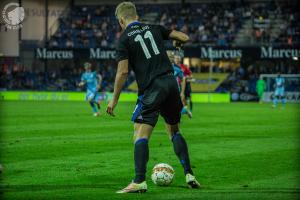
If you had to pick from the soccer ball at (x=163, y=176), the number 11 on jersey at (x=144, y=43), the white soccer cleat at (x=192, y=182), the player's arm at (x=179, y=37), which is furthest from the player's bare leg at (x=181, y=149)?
the player's arm at (x=179, y=37)

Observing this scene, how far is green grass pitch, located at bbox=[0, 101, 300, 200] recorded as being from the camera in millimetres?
8859

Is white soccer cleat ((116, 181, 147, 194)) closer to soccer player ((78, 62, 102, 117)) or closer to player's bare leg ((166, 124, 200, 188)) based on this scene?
player's bare leg ((166, 124, 200, 188))

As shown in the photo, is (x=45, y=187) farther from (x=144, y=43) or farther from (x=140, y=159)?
(x=144, y=43)

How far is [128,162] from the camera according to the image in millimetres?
12570

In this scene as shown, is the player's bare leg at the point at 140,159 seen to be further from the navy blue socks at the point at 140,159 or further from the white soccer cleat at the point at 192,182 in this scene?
the white soccer cleat at the point at 192,182

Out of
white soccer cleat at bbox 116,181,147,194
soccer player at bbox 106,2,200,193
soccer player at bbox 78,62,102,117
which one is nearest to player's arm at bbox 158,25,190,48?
soccer player at bbox 106,2,200,193

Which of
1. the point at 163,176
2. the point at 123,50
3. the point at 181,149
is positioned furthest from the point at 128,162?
the point at 123,50

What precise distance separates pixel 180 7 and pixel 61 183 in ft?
166

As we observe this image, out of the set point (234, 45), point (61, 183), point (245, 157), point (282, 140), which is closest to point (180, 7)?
point (234, 45)

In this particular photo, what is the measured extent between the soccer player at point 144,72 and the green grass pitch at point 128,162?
723 mm

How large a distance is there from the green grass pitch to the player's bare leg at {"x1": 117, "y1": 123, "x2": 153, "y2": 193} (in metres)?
0.19

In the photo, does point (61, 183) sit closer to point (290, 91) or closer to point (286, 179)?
point (286, 179)

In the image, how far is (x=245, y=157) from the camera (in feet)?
44.3

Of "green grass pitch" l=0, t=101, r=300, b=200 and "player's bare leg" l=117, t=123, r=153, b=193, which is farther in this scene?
"green grass pitch" l=0, t=101, r=300, b=200
